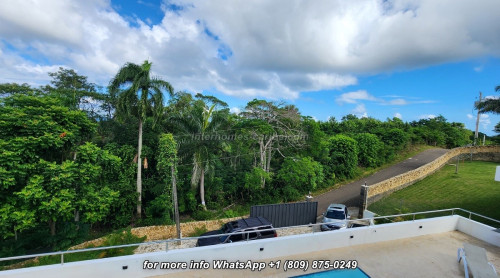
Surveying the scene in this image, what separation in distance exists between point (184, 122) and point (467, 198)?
63.9 ft

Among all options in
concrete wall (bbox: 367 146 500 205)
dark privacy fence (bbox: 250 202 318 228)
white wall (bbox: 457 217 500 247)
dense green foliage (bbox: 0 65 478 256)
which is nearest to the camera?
white wall (bbox: 457 217 500 247)

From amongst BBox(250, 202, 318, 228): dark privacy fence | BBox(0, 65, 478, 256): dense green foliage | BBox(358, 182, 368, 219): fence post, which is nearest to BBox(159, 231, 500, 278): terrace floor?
BBox(250, 202, 318, 228): dark privacy fence

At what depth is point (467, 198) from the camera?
14750 mm

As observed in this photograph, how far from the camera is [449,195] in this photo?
15.7 m

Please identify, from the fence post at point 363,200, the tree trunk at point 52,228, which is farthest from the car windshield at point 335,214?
the tree trunk at point 52,228

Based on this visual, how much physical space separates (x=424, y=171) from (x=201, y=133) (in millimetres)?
19922

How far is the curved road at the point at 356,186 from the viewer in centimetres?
1758

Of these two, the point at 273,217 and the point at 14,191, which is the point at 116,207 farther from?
the point at 273,217

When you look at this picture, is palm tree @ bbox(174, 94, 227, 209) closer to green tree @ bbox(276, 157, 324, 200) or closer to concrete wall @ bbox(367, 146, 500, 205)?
green tree @ bbox(276, 157, 324, 200)

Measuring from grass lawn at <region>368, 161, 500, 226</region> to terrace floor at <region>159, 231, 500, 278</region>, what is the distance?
7622 millimetres

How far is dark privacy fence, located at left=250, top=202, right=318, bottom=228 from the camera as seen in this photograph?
12.8 metres

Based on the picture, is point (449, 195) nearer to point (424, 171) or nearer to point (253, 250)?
point (424, 171)

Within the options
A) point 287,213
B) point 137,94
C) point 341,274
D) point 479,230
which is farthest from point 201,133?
point 479,230

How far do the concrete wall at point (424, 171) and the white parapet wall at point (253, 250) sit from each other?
8984mm
